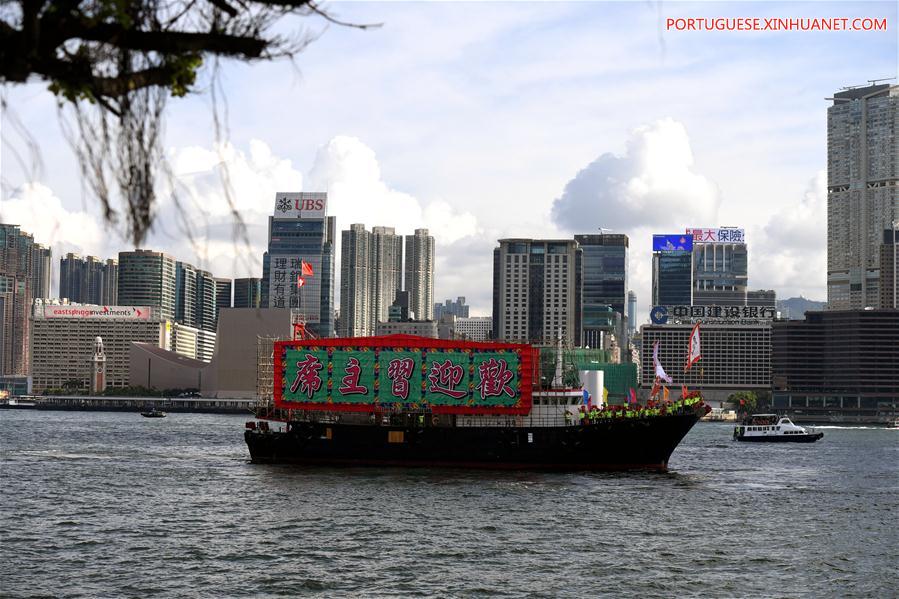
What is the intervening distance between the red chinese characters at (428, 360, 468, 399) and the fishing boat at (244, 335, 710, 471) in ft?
0.21

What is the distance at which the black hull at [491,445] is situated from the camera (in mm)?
70688

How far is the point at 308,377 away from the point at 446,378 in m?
9.42

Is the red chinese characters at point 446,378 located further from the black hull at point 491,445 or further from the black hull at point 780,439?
the black hull at point 780,439

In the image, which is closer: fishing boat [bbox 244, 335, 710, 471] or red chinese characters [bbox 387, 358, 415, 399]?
fishing boat [bbox 244, 335, 710, 471]

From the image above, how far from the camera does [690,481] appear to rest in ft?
224

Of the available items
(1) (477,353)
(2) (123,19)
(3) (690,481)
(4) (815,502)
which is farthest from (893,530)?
(2) (123,19)

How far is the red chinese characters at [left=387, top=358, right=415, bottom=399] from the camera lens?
72438mm

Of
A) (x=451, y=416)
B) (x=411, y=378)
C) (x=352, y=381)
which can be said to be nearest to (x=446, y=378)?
(x=411, y=378)

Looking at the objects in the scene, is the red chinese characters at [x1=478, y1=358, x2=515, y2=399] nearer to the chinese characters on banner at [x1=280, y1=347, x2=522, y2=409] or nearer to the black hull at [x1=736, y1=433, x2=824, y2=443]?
the chinese characters on banner at [x1=280, y1=347, x2=522, y2=409]

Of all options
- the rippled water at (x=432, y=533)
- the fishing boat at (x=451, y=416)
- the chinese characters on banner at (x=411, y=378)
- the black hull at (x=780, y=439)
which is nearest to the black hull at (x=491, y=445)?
the fishing boat at (x=451, y=416)

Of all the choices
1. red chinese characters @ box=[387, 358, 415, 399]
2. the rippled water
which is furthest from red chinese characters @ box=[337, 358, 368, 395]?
the rippled water

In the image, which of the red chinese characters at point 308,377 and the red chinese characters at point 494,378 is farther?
the red chinese characters at point 308,377

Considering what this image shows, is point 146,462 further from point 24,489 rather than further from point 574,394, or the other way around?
point 574,394

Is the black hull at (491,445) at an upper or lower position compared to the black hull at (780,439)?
upper
